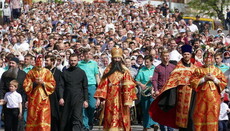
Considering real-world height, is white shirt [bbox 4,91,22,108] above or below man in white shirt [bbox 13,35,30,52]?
below

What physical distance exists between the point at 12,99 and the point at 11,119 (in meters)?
0.44

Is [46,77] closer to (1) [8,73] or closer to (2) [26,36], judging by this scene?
(1) [8,73]

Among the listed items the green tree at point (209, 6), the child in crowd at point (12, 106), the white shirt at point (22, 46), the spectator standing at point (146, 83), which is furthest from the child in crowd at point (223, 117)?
the green tree at point (209, 6)

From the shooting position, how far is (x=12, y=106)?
15.8m

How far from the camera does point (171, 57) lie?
1948cm

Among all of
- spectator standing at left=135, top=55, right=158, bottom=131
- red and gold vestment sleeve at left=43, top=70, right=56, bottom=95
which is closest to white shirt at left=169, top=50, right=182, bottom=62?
spectator standing at left=135, top=55, right=158, bottom=131

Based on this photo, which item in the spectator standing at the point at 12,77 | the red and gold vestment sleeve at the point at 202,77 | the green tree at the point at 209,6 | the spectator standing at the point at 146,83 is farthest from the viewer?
the green tree at the point at 209,6

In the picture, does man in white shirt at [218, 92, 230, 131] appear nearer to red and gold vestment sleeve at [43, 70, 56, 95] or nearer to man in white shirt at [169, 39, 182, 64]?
man in white shirt at [169, 39, 182, 64]

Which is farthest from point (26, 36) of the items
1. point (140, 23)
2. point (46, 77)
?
point (46, 77)

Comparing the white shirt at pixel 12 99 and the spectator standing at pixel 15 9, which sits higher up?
the spectator standing at pixel 15 9

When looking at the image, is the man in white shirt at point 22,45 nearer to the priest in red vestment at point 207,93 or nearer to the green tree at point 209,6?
the priest in red vestment at point 207,93

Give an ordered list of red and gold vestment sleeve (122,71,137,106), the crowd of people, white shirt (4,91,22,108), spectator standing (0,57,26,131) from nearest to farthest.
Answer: the crowd of people
red and gold vestment sleeve (122,71,137,106)
white shirt (4,91,22,108)
spectator standing (0,57,26,131)

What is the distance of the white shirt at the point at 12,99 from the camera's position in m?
15.8

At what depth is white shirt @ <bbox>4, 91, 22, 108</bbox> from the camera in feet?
51.8
